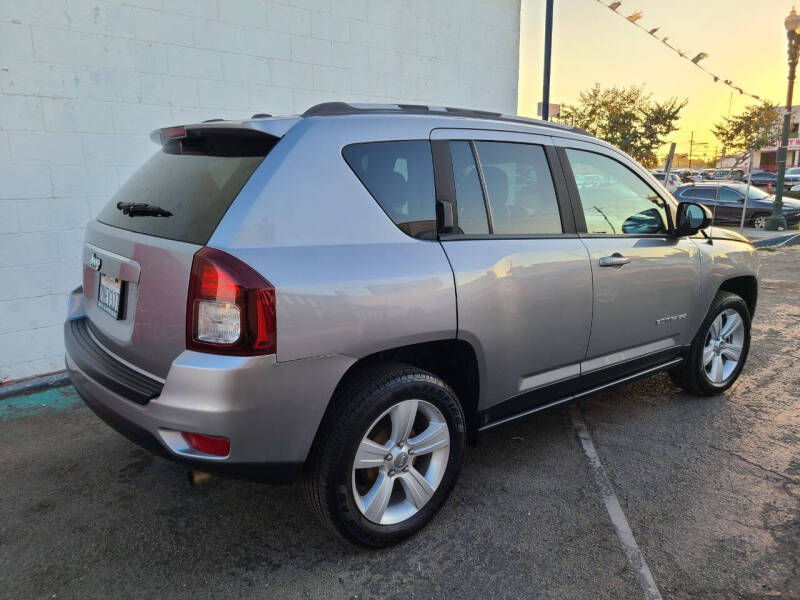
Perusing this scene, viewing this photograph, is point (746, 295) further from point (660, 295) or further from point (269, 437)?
point (269, 437)

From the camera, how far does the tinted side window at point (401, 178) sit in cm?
247

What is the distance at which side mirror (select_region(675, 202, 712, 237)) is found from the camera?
3.72 metres

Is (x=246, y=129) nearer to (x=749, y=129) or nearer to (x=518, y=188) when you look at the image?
(x=518, y=188)

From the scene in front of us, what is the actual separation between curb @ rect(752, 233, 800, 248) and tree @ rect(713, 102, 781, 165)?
21.6 metres

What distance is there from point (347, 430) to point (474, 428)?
85cm

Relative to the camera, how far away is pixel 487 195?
115 inches

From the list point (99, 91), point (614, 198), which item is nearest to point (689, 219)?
point (614, 198)

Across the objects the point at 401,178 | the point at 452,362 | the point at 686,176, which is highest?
the point at 686,176

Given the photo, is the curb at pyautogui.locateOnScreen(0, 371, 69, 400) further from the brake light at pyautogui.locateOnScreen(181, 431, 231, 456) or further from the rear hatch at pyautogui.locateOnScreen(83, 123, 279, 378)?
the brake light at pyautogui.locateOnScreen(181, 431, 231, 456)

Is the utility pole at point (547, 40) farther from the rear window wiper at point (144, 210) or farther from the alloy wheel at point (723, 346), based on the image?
the rear window wiper at point (144, 210)

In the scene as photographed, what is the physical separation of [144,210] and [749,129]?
45.8 metres

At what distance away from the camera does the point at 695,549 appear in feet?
8.51

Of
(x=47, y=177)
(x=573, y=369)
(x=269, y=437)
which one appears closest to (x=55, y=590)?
(x=269, y=437)

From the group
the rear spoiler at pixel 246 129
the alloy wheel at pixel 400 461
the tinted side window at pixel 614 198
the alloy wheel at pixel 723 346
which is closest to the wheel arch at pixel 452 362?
the alloy wheel at pixel 400 461
